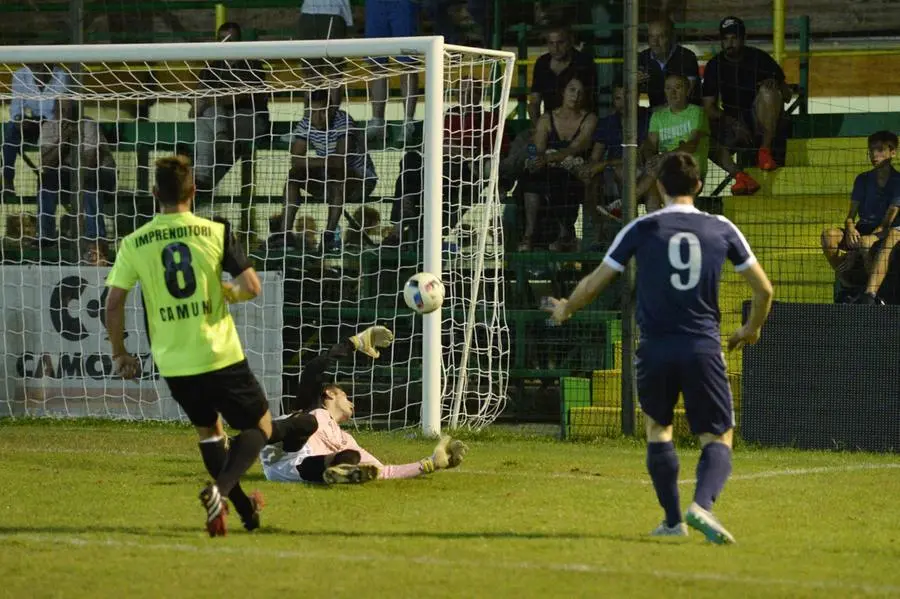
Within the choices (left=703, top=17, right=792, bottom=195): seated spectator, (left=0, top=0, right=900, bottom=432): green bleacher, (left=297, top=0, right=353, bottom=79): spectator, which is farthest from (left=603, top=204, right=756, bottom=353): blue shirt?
(left=297, top=0, right=353, bottom=79): spectator

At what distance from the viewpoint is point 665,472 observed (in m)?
7.54

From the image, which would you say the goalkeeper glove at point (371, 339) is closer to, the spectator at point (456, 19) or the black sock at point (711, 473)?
the black sock at point (711, 473)

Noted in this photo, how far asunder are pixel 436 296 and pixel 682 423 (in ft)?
10.3

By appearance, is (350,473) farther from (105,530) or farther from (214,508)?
(214,508)

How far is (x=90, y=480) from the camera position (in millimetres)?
10195

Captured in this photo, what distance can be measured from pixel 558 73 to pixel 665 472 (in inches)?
357

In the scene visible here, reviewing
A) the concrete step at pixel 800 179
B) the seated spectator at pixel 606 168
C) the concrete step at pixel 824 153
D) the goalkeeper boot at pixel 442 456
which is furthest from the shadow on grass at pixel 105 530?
the concrete step at pixel 824 153

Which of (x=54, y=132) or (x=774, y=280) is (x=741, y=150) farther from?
(x=54, y=132)

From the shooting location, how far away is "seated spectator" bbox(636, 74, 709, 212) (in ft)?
49.5

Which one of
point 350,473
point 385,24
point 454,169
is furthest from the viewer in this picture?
point 385,24

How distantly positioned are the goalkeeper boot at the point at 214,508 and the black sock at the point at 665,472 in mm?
2169

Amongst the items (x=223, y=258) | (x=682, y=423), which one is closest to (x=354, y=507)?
(x=223, y=258)

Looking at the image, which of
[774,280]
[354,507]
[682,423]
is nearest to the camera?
[354,507]

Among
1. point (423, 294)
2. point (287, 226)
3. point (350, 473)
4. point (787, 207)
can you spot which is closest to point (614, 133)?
point (787, 207)
